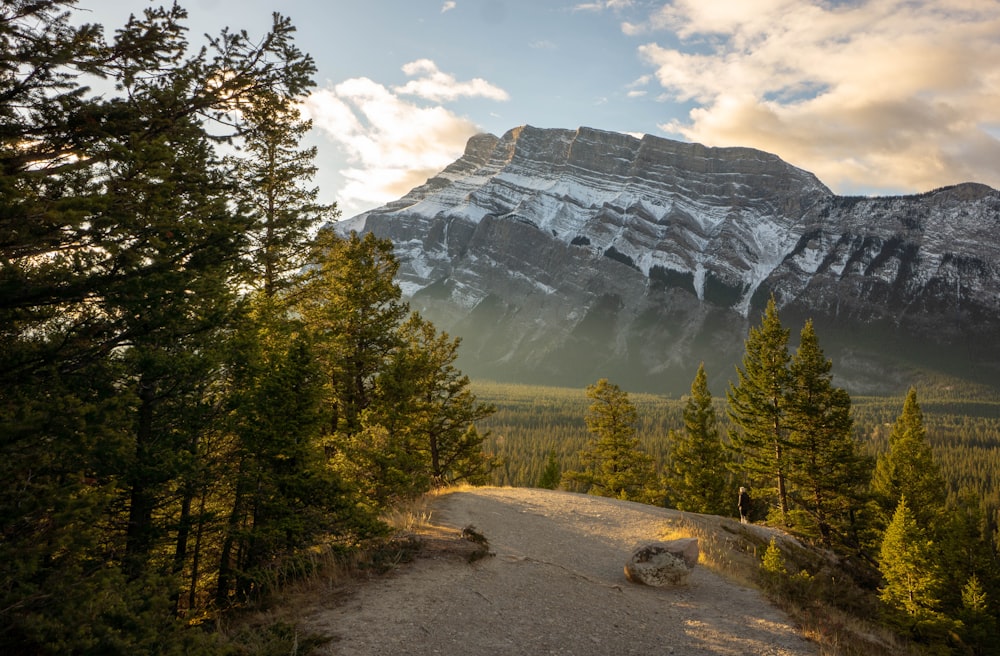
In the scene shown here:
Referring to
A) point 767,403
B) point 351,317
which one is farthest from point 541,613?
point 767,403

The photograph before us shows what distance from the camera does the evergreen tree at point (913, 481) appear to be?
2852 centimetres

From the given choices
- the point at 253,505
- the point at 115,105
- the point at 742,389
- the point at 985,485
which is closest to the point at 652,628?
the point at 253,505

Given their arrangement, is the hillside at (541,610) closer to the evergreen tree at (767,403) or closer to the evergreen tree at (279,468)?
the evergreen tree at (279,468)

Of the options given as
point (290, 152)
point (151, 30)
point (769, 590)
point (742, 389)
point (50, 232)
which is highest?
point (290, 152)

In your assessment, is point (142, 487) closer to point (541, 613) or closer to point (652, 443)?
point (541, 613)

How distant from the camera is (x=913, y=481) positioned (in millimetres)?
28844

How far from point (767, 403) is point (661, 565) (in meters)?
19.2

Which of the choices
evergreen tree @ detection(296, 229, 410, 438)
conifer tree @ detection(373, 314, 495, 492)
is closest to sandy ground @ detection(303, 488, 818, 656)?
evergreen tree @ detection(296, 229, 410, 438)

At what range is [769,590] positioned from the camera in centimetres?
1131

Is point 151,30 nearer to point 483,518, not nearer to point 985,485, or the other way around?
point 483,518

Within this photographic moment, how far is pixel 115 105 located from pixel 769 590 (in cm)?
1484

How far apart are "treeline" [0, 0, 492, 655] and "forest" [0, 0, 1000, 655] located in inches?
1.6

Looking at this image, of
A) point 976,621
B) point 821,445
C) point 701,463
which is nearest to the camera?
point 976,621

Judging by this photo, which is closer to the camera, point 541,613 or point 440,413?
point 541,613
